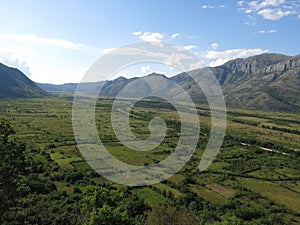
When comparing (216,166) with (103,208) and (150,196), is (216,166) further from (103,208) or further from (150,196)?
(103,208)

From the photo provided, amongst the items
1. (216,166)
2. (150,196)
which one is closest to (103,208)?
(150,196)

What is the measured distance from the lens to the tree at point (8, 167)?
453 inches

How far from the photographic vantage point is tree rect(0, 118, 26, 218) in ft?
37.8

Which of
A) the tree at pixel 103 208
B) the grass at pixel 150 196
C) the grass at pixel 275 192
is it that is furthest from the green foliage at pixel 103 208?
the grass at pixel 275 192

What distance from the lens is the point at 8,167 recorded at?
11633 millimetres

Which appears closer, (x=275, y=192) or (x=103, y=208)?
(x=103, y=208)

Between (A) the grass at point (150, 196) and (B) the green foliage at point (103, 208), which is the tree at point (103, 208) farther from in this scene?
(A) the grass at point (150, 196)

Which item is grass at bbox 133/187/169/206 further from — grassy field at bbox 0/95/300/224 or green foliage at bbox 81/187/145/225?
green foliage at bbox 81/187/145/225

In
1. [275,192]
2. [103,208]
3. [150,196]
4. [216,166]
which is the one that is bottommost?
[275,192]

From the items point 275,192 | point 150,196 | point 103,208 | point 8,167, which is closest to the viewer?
point 8,167

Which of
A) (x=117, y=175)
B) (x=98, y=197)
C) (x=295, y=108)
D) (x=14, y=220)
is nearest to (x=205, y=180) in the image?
(x=117, y=175)

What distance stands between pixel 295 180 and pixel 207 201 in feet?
63.8

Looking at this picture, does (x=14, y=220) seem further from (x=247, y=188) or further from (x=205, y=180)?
(x=247, y=188)

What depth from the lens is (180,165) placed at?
163ft
